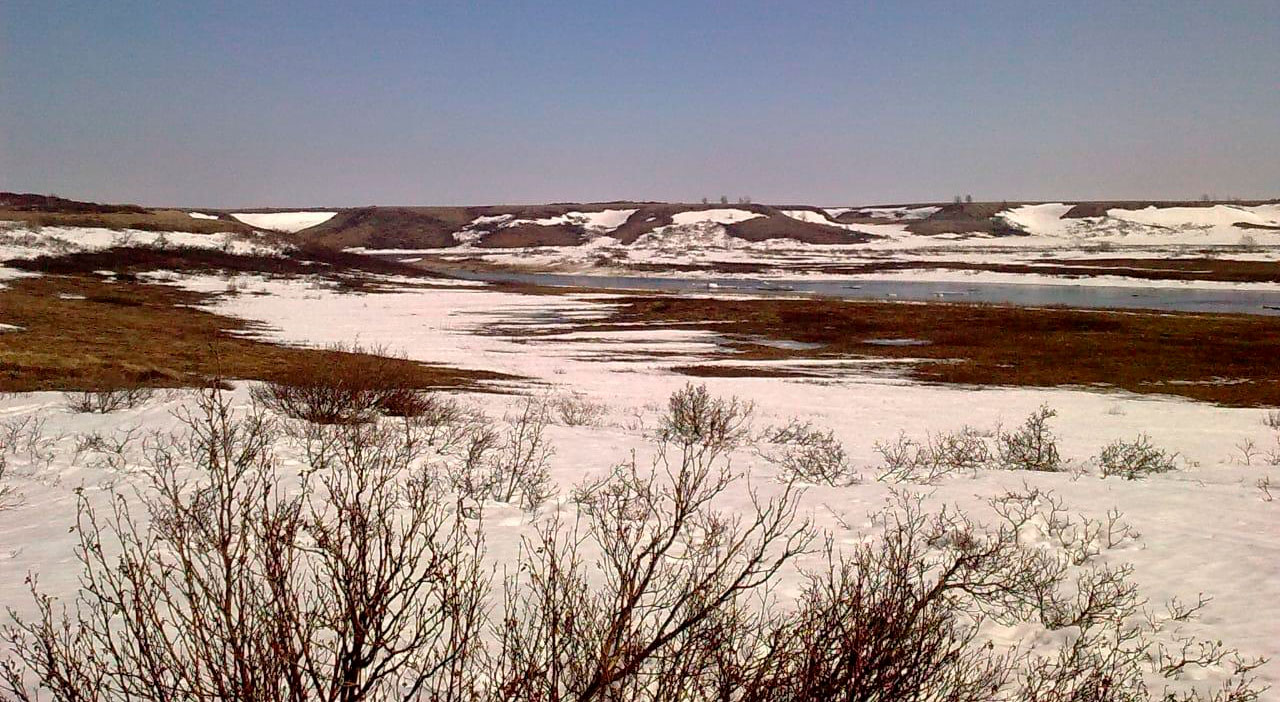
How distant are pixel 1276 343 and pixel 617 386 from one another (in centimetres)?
2140

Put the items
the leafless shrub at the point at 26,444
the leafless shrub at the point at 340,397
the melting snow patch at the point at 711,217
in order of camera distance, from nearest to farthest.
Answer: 1. the leafless shrub at the point at 26,444
2. the leafless shrub at the point at 340,397
3. the melting snow patch at the point at 711,217

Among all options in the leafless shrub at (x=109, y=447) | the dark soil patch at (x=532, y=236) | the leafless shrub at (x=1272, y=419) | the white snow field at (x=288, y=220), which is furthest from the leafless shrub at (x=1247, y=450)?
the white snow field at (x=288, y=220)

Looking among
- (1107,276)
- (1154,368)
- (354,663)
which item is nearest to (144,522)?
(354,663)

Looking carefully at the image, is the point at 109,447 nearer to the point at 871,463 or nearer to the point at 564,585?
the point at 564,585

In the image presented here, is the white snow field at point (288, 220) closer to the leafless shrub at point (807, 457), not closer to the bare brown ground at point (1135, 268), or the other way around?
the bare brown ground at point (1135, 268)

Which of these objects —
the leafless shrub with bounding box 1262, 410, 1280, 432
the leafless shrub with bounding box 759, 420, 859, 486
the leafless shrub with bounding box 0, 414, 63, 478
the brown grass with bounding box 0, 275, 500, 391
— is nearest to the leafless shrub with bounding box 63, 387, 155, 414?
the brown grass with bounding box 0, 275, 500, 391

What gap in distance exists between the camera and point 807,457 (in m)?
9.09

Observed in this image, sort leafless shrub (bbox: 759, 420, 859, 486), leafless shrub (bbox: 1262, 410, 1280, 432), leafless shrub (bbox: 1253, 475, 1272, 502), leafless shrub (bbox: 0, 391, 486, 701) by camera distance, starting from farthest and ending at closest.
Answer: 1. leafless shrub (bbox: 1262, 410, 1280, 432)
2. leafless shrub (bbox: 759, 420, 859, 486)
3. leafless shrub (bbox: 1253, 475, 1272, 502)
4. leafless shrub (bbox: 0, 391, 486, 701)

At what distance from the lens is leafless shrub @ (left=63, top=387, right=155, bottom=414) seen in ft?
34.3

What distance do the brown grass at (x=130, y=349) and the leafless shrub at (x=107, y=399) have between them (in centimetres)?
44

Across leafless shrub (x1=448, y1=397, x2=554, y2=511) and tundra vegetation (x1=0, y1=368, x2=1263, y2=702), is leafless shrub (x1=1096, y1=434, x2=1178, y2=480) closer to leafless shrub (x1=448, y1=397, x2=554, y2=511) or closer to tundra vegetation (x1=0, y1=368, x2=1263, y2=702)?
tundra vegetation (x1=0, y1=368, x2=1263, y2=702)

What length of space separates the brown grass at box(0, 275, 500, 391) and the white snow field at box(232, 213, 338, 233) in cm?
8412

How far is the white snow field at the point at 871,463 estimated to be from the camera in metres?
5.20

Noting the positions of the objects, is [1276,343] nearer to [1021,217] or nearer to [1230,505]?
[1230,505]
